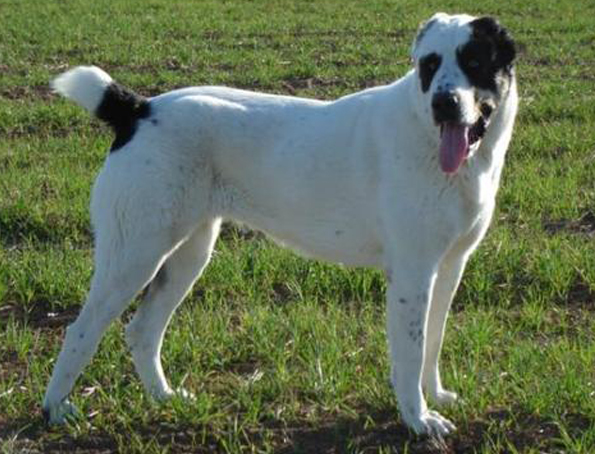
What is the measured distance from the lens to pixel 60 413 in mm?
4840

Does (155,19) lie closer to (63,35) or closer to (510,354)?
(63,35)

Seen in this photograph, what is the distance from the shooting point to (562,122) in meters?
11.5

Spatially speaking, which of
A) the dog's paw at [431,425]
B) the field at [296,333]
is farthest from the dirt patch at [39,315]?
the dog's paw at [431,425]

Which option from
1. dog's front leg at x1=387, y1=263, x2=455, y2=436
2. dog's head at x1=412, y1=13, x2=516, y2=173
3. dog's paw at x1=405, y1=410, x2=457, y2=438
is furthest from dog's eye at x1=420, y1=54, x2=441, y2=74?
dog's paw at x1=405, y1=410, x2=457, y2=438

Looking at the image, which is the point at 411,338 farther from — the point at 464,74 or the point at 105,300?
the point at 105,300

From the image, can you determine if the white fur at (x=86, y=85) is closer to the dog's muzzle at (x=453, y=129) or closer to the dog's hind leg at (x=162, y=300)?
the dog's hind leg at (x=162, y=300)

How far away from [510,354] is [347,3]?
1906 cm

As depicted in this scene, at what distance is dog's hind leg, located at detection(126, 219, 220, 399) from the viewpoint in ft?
17.0

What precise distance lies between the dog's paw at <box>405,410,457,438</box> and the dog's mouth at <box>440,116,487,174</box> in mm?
982

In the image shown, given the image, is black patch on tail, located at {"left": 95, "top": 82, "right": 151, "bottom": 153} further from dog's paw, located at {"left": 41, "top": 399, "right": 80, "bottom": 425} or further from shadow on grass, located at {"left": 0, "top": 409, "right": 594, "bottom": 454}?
shadow on grass, located at {"left": 0, "top": 409, "right": 594, "bottom": 454}

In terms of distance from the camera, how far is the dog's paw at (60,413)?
4824 mm

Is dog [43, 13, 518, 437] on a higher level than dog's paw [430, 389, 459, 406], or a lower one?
higher

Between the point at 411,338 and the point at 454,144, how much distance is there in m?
0.78

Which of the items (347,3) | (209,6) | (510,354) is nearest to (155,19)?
(209,6)
